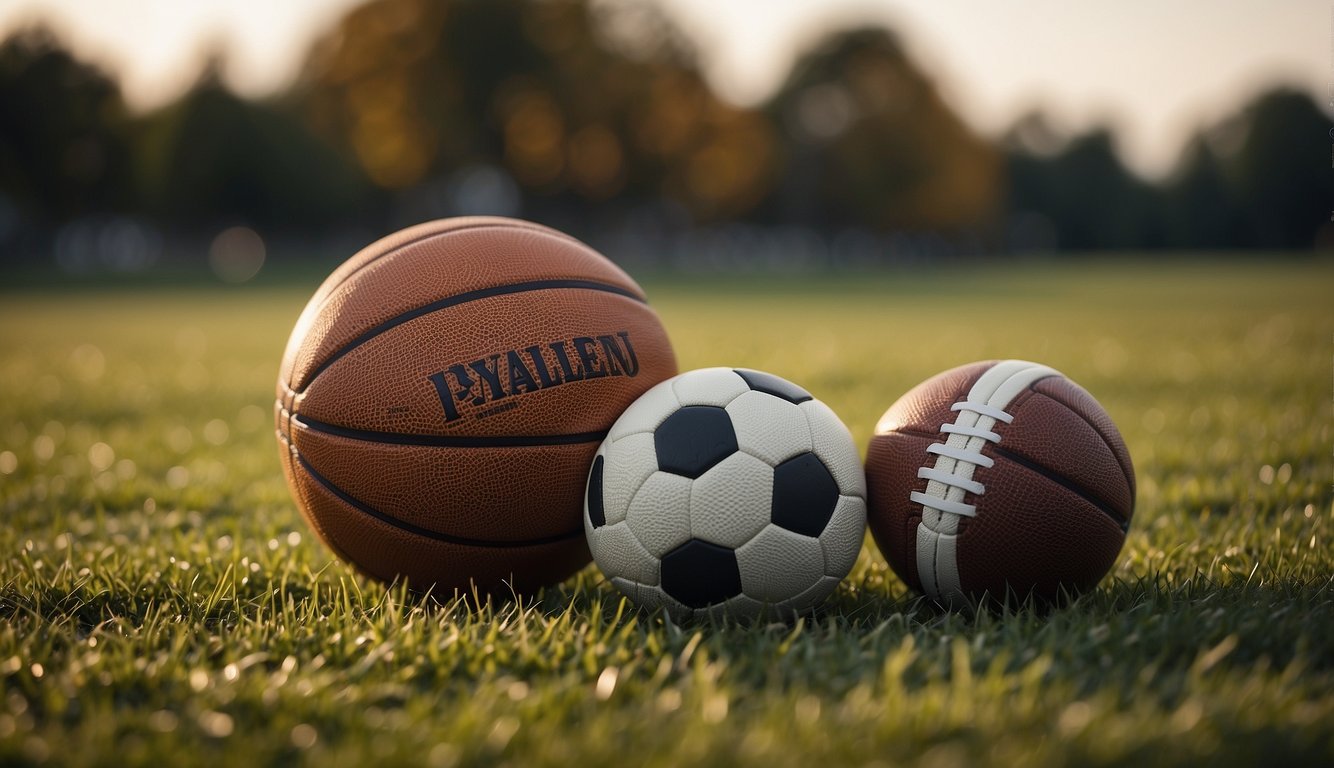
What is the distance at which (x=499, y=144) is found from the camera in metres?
38.7

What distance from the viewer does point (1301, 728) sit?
1822 mm

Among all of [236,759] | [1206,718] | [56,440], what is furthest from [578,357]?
[56,440]

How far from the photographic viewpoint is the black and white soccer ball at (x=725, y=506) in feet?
8.64

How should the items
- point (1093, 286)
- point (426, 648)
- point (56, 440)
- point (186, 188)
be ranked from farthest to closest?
point (186, 188) < point (1093, 286) < point (56, 440) < point (426, 648)

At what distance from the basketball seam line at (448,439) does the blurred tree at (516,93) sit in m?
36.4

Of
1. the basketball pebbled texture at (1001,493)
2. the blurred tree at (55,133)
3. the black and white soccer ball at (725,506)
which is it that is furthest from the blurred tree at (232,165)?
the basketball pebbled texture at (1001,493)

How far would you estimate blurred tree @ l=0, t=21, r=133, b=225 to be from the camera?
128ft

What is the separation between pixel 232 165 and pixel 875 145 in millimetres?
30884

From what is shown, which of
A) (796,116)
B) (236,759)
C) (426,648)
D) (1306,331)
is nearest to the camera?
(236,759)

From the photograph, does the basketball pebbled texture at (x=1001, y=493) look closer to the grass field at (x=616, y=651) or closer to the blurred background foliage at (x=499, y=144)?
the grass field at (x=616, y=651)

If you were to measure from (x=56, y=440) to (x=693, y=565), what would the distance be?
4.94 meters

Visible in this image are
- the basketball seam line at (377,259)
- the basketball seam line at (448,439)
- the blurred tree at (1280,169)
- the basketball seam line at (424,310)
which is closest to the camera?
the basketball seam line at (448,439)

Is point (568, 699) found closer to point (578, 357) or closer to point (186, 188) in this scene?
point (578, 357)

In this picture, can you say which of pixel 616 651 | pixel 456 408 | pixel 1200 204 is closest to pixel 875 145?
pixel 1200 204
